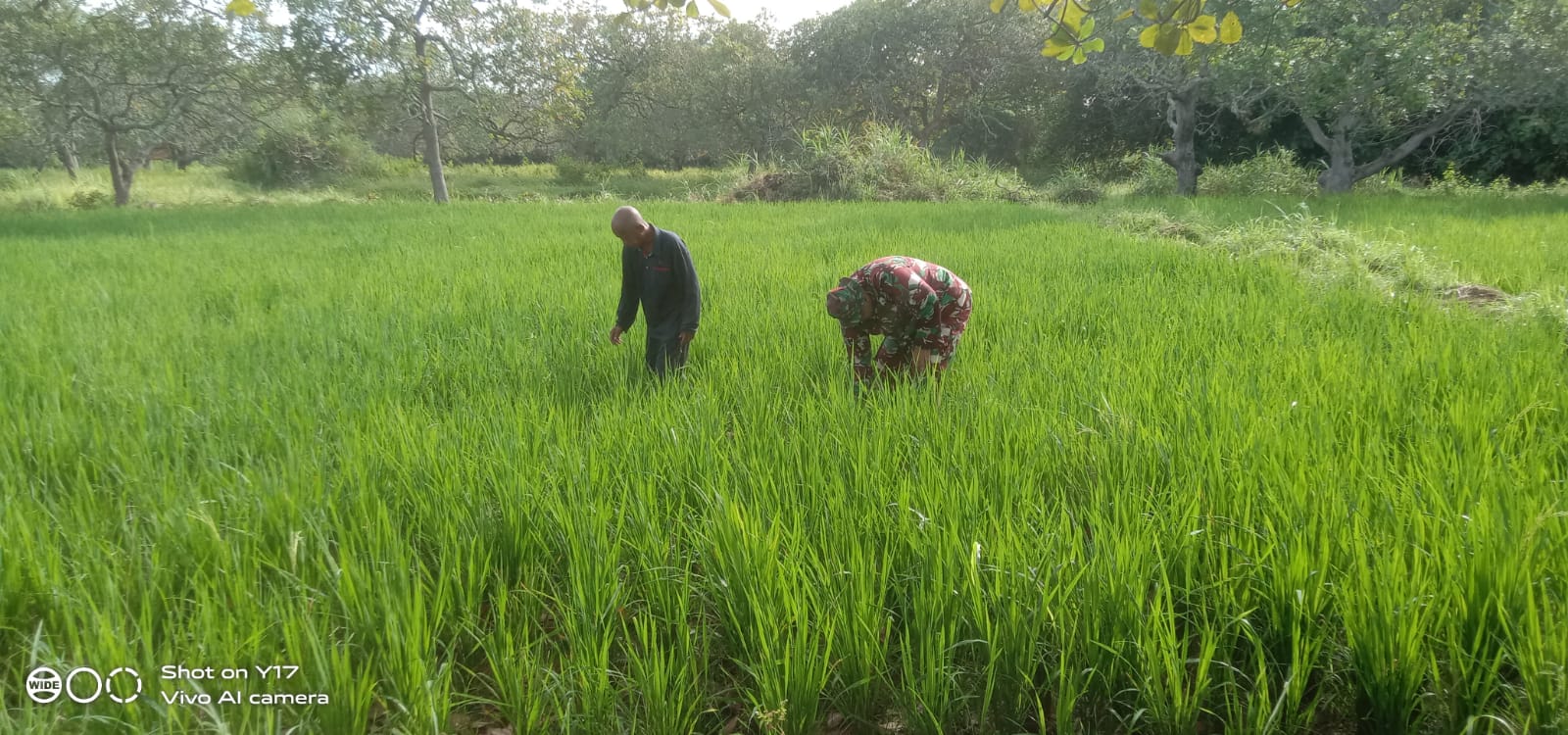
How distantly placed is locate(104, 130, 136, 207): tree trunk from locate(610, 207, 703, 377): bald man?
627 inches

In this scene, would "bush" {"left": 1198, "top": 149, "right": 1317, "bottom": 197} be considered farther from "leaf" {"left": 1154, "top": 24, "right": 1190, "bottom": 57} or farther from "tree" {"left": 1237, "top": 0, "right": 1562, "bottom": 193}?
"leaf" {"left": 1154, "top": 24, "right": 1190, "bottom": 57}

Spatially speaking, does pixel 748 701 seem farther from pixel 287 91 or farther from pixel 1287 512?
pixel 287 91

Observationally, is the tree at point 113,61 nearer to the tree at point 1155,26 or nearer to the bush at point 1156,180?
the tree at point 1155,26

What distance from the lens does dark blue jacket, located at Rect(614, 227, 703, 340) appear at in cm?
293

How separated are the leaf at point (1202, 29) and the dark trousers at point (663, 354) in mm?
2227

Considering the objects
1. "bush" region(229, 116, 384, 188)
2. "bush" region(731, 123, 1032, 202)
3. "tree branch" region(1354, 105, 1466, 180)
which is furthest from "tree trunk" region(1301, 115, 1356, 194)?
"bush" region(229, 116, 384, 188)

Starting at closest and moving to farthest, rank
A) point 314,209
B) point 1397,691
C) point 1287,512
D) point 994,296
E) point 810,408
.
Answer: point 1397,691 < point 1287,512 < point 810,408 < point 994,296 < point 314,209

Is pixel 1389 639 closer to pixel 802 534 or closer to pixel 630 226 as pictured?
pixel 802 534

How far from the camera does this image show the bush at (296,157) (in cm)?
1892

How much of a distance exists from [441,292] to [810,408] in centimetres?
360

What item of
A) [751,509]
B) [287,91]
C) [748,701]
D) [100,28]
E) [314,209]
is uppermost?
[100,28]

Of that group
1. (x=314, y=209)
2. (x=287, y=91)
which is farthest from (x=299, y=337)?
(x=287, y=91)

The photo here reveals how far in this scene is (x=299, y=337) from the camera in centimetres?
353

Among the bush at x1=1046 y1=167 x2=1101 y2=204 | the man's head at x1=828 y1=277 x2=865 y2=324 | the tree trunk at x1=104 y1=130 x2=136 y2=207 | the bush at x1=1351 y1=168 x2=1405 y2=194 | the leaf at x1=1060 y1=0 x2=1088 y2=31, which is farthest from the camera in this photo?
the bush at x1=1046 y1=167 x2=1101 y2=204
